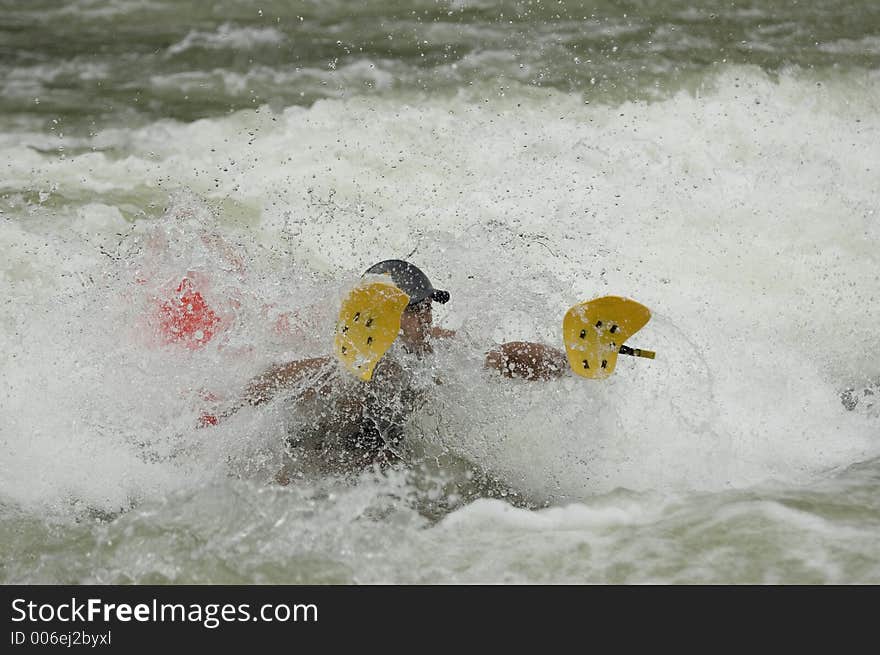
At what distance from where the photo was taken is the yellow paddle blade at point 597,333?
2898 mm

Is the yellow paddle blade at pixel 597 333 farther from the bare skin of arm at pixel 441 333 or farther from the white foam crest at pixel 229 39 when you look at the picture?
the white foam crest at pixel 229 39

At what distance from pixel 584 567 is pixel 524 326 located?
1.76 metres

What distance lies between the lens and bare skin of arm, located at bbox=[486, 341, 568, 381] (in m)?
3.17

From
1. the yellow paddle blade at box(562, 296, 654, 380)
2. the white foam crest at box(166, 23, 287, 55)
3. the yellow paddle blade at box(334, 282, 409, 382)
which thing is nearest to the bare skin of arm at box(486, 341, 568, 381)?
the yellow paddle blade at box(562, 296, 654, 380)

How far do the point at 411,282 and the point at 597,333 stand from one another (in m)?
0.59

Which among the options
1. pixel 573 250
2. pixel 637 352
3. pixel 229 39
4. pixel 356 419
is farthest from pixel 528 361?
pixel 229 39

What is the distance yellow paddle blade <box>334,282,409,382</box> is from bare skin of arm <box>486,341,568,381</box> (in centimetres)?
52

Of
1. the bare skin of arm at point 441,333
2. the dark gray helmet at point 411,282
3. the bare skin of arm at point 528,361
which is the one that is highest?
the dark gray helmet at point 411,282

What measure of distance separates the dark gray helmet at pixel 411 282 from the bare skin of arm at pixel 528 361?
0.29 meters

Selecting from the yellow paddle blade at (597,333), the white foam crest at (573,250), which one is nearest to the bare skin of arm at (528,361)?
the white foam crest at (573,250)

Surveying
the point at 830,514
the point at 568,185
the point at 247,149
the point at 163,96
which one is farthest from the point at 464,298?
the point at 163,96

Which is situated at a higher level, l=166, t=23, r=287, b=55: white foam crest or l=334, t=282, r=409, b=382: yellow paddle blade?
l=166, t=23, r=287, b=55: white foam crest

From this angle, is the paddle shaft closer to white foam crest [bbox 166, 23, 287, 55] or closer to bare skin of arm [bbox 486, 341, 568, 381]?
bare skin of arm [bbox 486, 341, 568, 381]

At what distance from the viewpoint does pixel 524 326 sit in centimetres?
418
